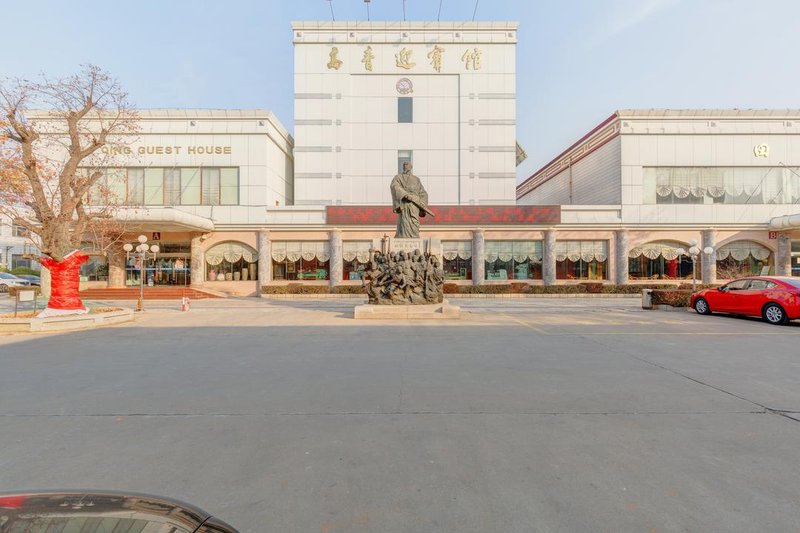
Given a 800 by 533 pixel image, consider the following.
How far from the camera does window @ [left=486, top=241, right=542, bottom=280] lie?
87.4 ft

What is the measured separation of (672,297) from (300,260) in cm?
2188

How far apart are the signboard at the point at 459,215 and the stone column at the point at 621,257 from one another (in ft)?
14.8

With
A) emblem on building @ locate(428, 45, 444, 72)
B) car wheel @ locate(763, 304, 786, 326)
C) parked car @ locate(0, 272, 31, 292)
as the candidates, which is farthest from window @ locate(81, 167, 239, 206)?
car wheel @ locate(763, 304, 786, 326)

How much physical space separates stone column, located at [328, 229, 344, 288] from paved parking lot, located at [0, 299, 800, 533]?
18.5 m

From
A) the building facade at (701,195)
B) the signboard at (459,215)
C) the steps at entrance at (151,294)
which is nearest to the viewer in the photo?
the steps at entrance at (151,294)

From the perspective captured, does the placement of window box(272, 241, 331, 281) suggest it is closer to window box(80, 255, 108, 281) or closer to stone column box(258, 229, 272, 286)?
stone column box(258, 229, 272, 286)

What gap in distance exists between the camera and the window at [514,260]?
26.6 m

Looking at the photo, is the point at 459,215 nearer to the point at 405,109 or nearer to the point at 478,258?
the point at 478,258

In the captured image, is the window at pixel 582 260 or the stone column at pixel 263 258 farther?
the window at pixel 582 260

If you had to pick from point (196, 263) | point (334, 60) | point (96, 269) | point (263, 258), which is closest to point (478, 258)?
point (263, 258)

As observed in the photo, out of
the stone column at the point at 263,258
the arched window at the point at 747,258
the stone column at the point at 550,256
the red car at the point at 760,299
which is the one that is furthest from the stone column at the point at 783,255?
the stone column at the point at 263,258

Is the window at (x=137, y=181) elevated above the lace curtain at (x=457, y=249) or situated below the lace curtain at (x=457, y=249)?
above

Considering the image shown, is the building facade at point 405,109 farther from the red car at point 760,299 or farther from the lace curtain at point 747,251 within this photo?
the lace curtain at point 747,251

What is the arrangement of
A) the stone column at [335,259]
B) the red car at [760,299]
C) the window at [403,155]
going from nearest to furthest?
the red car at [760,299], the stone column at [335,259], the window at [403,155]
